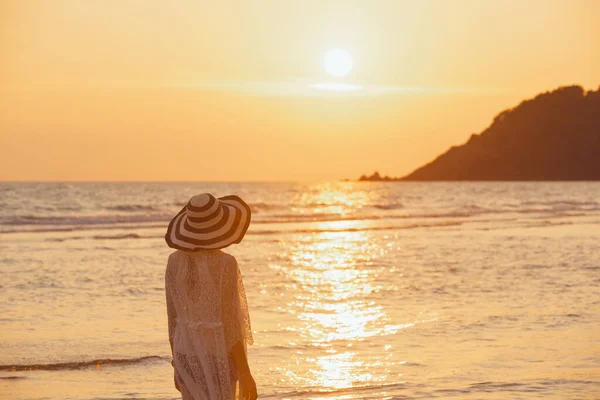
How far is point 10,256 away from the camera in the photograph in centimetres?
2089

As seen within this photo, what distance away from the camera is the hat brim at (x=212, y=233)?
495cm

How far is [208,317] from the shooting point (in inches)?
199

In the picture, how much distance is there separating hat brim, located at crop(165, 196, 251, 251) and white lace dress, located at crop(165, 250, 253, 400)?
3.0 inches

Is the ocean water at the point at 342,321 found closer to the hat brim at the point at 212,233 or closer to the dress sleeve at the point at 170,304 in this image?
the dress sleeve at the point at 170,304

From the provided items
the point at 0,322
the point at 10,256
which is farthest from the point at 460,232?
the point at 0,322

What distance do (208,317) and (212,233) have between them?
0.48 meters

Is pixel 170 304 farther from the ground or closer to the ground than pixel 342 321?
farther from the ground

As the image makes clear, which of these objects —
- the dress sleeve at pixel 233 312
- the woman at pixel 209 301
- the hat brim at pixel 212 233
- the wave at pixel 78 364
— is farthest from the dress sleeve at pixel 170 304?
the wave at pixel 78 364

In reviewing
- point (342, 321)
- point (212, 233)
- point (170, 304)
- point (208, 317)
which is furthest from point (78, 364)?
point (212, 233)

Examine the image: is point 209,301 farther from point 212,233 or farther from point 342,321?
point 342,321

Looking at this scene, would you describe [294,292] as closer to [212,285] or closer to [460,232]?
[212,285]

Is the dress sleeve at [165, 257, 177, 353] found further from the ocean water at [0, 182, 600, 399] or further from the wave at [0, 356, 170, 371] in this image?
the wave at [0, 356, 170, 371]

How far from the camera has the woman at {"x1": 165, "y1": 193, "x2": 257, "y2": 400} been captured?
16.3ft

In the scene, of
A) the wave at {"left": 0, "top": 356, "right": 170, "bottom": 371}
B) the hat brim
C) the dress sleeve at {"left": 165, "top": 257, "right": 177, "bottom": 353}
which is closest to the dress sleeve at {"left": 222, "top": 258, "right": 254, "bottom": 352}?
the hat brim
